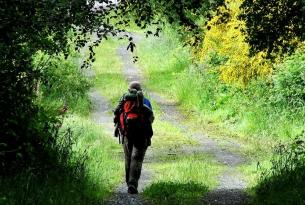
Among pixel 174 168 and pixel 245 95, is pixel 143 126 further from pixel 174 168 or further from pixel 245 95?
pixel 245 95

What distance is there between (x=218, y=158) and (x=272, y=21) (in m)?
7.46

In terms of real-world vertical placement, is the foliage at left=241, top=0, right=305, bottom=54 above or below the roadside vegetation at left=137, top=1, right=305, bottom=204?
below

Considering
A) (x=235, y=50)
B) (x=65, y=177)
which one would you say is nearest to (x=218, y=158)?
(x=235, y=50)

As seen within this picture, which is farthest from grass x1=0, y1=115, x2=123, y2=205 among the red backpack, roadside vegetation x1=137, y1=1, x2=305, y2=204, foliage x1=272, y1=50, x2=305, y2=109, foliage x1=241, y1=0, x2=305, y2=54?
foliage x1=272, y1=50, x2=305, y2=109

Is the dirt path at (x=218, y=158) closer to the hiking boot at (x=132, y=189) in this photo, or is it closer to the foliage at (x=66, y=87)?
the hiking boot at (x=132, y=189)

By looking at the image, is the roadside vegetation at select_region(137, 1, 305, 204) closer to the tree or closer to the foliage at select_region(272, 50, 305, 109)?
the foliage at select_region(272, 50, 305, 109)

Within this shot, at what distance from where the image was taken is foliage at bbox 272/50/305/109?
2008 cm

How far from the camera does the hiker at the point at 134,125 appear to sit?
10703 millimetres

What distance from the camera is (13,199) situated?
6906 mm

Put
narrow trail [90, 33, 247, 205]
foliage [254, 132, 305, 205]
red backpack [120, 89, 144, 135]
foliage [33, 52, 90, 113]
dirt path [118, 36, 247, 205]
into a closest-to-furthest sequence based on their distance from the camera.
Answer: foliage [254, 132, 305, 205]
narrow trail [90, 33, 247, 205]
dirt path [118, 36, 247, 205]
red backpack [120, 89, 144, 135]
foliage [33, 52, 90, 113]

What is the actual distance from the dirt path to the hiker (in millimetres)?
1437

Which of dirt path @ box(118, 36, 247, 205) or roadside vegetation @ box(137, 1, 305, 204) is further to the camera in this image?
roadside vegetation @ box(137, 1, 305, 204)

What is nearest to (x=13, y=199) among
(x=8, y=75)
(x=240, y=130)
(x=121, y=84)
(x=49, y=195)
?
(x=49, y=195)

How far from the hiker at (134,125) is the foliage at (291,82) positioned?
10.2 metres
